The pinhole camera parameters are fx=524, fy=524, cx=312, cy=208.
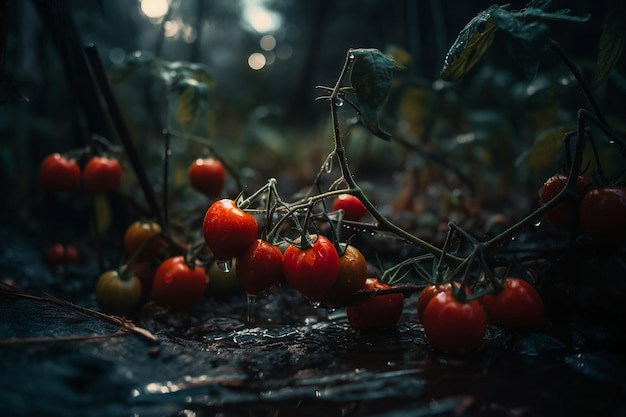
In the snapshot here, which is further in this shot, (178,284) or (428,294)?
(178,284)

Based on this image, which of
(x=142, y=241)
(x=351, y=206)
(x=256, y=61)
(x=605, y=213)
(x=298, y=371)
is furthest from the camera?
(x=256, y=61)

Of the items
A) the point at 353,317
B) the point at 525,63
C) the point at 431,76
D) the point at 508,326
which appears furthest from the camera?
the point at 431,76

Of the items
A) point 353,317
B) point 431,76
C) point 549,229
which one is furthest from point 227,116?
Result: point 353,317

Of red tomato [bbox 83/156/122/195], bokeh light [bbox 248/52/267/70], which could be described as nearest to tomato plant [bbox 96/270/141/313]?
red tomato [bbox 83/156/122/195]

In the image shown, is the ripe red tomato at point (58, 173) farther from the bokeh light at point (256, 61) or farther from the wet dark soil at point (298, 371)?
the bokeh light at point (256, 61)

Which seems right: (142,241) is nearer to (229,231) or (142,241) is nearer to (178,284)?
(178,284)

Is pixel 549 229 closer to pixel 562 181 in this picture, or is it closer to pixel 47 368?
pixel 562 181

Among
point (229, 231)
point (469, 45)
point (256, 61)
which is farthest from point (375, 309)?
point (256, 61)
